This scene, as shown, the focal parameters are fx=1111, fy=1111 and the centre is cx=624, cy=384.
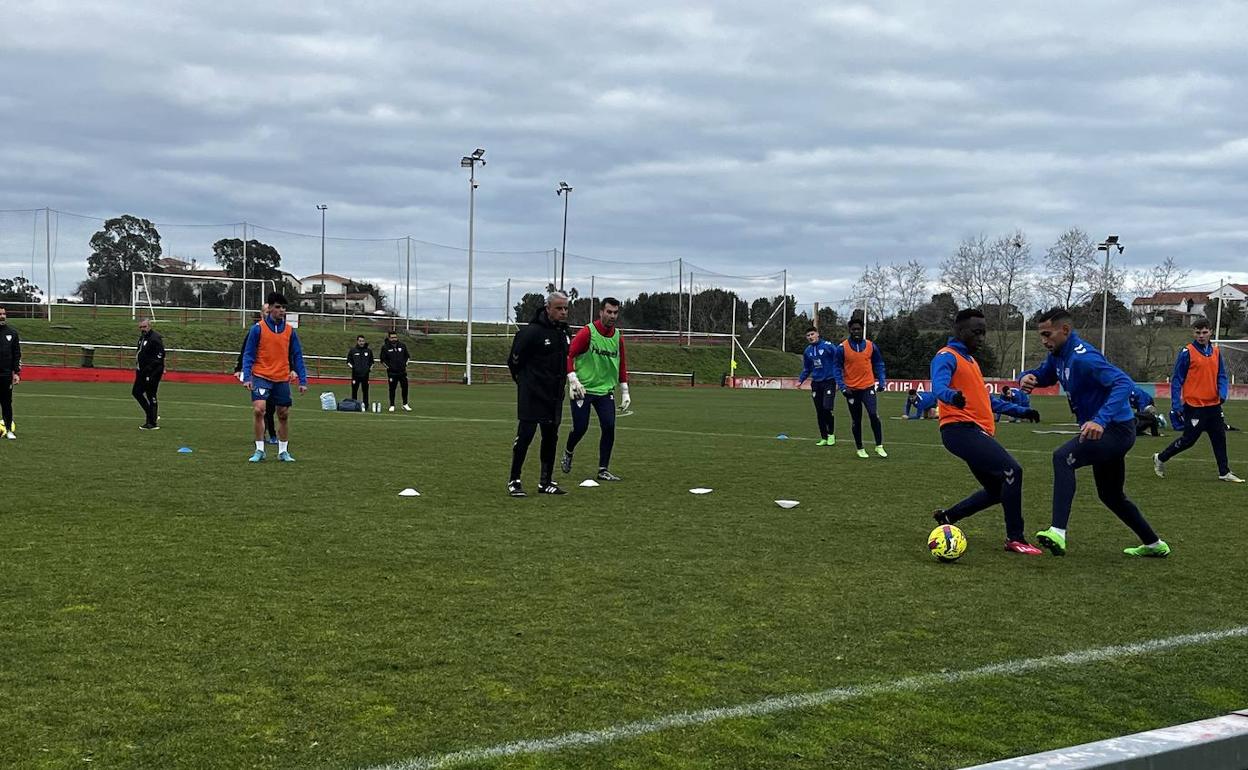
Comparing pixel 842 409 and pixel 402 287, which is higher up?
pixel 402 287

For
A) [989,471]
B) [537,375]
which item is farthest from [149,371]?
[989,471]

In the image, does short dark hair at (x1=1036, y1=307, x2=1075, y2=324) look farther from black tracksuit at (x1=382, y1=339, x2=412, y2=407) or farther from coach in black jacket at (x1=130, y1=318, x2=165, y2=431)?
black tracksuit at (x1=382, y1=339, x2=412, y2=407)

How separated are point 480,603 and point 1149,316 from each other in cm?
7291

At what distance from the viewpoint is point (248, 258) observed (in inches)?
2248

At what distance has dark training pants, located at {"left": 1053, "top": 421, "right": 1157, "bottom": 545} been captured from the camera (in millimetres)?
7382

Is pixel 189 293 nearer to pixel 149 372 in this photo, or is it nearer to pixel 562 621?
pixel 149 372

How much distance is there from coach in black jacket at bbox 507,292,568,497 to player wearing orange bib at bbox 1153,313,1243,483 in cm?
718

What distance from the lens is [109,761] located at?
11.5ft

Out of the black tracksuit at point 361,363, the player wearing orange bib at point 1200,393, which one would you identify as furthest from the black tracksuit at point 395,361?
the player wearing orange bib at point 1200,393

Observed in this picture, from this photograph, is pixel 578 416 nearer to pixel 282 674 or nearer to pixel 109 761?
pixel 282 674

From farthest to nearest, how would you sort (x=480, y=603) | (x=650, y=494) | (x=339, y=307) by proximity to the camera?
(x=339, y=307), (x=650, y=494), (x=480, y=603)

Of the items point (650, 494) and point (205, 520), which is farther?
point (650, 494)

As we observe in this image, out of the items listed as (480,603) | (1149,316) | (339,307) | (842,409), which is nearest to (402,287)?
(339,307)

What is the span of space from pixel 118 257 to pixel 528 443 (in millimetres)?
54514
